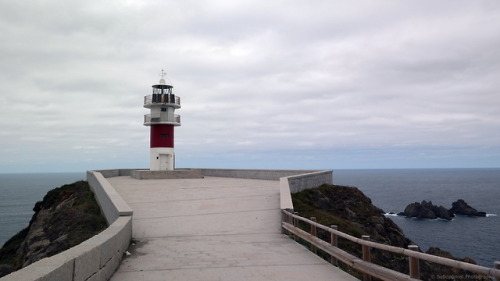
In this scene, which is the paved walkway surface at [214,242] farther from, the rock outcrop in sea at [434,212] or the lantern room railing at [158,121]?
the rock outcrop in sea at [434,212]

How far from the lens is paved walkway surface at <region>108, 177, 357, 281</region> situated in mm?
7365

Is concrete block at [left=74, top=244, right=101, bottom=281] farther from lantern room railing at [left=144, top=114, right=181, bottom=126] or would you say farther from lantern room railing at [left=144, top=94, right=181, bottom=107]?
lantern room railing at [left=144, top=94, right=181, bottom=107]

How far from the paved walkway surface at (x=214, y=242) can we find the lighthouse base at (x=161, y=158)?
15.7 metres

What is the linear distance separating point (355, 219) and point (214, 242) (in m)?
12.3

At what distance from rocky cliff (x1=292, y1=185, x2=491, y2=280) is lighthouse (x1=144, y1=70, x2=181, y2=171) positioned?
15.3m

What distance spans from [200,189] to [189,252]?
10586 mm

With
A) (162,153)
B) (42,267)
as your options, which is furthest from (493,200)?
(42,267)

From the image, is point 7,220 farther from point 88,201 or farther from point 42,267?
point 42,267

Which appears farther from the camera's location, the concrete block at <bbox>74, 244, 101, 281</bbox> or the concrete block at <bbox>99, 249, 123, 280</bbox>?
the concrete block at <bbox>99, 249, 123, 280</bbox>

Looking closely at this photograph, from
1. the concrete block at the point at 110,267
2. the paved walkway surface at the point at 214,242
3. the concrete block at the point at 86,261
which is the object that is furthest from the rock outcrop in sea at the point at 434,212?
the concrete block at the point at 86,261

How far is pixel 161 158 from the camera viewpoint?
3344 cm

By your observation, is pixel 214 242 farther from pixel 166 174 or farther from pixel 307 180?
pixel 166 174

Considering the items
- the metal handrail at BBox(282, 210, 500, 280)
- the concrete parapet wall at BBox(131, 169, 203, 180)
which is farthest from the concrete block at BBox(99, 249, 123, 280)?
the concrete parapet wall at BBox(131, 169, 203, 180)

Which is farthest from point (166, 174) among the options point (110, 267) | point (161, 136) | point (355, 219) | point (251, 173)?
point (110, 267)
